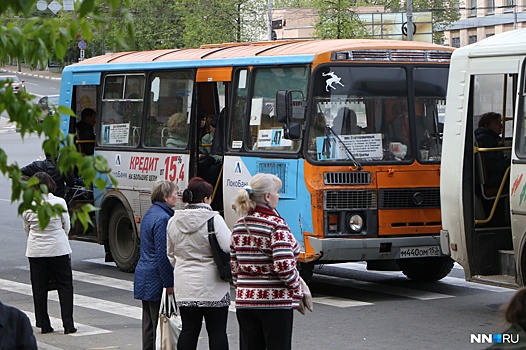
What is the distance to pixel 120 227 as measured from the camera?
15.1m

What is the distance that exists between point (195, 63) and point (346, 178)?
307 cm

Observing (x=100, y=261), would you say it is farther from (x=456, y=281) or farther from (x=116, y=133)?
(x=456, y=281)

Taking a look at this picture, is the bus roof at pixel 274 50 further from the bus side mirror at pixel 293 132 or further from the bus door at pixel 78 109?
the bus door at pixel 78 109

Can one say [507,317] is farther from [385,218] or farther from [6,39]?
[385,218]

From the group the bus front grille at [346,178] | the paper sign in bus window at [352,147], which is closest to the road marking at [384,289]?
the bus front grille at [346,178]

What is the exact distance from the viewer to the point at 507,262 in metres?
11.0

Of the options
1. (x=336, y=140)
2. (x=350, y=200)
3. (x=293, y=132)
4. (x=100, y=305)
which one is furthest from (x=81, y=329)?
(x=336, y=140)

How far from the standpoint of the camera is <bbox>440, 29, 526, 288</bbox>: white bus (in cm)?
1091

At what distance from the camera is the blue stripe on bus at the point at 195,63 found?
40.5 ft

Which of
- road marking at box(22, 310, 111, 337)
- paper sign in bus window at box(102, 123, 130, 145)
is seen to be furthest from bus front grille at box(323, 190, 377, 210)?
paper sign in bus window at box(102, 123, 130, 145)

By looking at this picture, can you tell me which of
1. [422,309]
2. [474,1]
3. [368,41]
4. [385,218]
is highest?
[474,1]

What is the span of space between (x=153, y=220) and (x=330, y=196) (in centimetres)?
367

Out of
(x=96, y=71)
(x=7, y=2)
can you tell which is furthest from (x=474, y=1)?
(x=7, y=2)

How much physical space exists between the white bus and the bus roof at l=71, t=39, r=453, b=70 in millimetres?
1439
